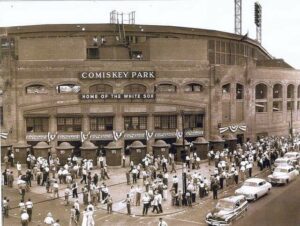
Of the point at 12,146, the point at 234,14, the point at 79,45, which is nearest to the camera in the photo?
the point at 12,146

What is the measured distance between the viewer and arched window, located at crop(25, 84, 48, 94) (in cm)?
4950

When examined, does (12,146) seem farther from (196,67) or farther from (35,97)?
(196,67)

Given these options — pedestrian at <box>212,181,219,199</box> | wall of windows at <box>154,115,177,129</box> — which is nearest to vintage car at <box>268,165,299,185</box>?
pedestrian at <box>212,181,219,199</box>

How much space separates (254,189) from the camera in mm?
31031

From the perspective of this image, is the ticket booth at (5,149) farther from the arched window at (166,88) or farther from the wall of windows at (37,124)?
the arched window at (166,88)

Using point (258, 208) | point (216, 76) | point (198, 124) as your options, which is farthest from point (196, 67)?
point (258, 208)

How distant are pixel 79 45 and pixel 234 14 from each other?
1652 inches

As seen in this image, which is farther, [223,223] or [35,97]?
[35,97]

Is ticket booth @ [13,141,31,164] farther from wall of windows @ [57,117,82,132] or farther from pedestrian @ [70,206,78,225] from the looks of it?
pedestrian @ [70,206,78,225]

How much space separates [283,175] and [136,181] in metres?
12.0

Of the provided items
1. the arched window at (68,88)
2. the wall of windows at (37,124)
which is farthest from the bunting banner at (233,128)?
the wall of windows at (37,124)

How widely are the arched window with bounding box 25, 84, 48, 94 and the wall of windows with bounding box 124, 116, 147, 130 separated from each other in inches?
384

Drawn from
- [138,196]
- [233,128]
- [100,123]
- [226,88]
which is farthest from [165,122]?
[138,196]

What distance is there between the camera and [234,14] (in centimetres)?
8256
